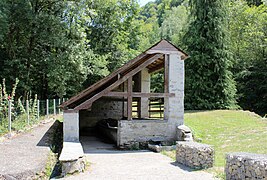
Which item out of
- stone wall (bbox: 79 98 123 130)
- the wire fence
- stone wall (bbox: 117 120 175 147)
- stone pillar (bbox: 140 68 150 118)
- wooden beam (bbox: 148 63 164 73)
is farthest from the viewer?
stone wall (bbox: 79 98 123 130)

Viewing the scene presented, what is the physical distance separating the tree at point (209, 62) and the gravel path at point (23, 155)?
14582mm

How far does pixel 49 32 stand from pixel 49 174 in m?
12.5

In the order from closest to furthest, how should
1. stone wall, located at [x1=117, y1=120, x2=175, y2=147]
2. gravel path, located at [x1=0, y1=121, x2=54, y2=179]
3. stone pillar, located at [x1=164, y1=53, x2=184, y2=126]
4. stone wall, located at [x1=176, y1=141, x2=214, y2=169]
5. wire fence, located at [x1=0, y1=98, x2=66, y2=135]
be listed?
gravel path, located at [x1=0, y1=121, x2=54, y2=179], stone wall, located at [x1=176, y1=141, x2=214, y2=169], wire fence, located at [x1=0, y1=98, x2=66, y2=135], stone wall, located at [x1=117, y1=120, x2=175, y2=147], stone pillar, located at [x1=164, y1=53, x2=184, y2=126]

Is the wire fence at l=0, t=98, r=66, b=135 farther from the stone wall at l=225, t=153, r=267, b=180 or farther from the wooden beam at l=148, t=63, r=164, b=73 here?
the stone wall at l=225, t=153, r=267, b=180

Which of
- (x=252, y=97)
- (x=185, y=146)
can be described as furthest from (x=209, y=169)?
(x=252, y=97)

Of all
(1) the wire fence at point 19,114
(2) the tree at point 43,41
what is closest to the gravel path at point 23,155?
(1) the wire fence at point 19,114

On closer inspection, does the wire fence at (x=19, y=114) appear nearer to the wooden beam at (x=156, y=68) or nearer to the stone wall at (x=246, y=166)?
the wooden beam at (x=156, y=68)

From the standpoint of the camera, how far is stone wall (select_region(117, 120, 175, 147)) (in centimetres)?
1072

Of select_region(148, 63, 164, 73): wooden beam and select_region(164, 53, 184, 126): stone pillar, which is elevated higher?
select_region(148, 63, 164, 73): wooden beam

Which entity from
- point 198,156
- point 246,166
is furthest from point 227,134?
point 246,166

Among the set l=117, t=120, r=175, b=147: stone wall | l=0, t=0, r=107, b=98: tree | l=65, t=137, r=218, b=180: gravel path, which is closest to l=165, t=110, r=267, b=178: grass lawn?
l=65, t=137, r=218, b=180: gravel path

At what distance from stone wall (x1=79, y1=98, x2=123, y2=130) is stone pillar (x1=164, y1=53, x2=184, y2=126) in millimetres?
7235

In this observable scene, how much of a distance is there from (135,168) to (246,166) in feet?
9.90

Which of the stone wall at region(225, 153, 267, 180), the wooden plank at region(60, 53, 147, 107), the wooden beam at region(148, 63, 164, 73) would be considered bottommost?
the stone wall at region(225, 153, 267, 180)
